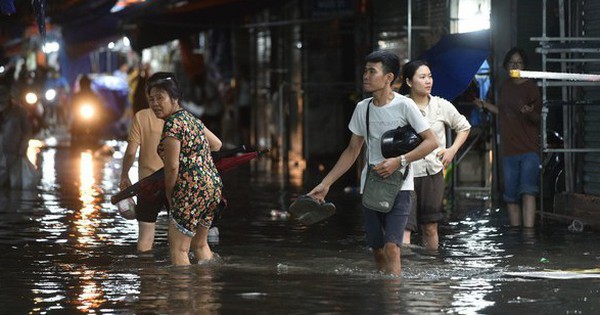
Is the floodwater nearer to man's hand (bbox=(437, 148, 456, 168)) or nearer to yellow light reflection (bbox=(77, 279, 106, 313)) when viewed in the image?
yellow light reflection (bbox=(77, 279, 106, 313))

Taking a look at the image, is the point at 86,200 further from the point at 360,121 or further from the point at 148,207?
the point at 360,121

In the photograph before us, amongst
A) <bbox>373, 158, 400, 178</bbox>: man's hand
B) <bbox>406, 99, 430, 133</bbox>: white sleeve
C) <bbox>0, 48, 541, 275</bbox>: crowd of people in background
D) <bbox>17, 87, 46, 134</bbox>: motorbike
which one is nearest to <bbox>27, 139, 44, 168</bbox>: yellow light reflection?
<bbox>17, 87, 46, 134</bbox>: motorbike

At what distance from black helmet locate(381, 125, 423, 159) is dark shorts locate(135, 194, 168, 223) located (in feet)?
8.35

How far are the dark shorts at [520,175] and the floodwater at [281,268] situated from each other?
1.42 ft

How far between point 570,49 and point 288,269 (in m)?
4.73

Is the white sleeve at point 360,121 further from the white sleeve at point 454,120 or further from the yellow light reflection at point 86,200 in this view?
the yellow light reflection at point 86,200

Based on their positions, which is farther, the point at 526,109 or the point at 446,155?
the point at 526,109

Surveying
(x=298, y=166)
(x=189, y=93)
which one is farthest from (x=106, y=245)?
(x=189, y=93)

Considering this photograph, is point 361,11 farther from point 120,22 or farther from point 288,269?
point 288,269

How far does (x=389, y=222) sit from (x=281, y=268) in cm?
150

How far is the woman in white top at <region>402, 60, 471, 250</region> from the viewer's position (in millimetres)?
12703

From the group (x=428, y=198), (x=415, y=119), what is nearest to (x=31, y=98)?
(x=428, y=198)

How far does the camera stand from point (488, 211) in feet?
57.1

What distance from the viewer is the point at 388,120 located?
34.3 feet
